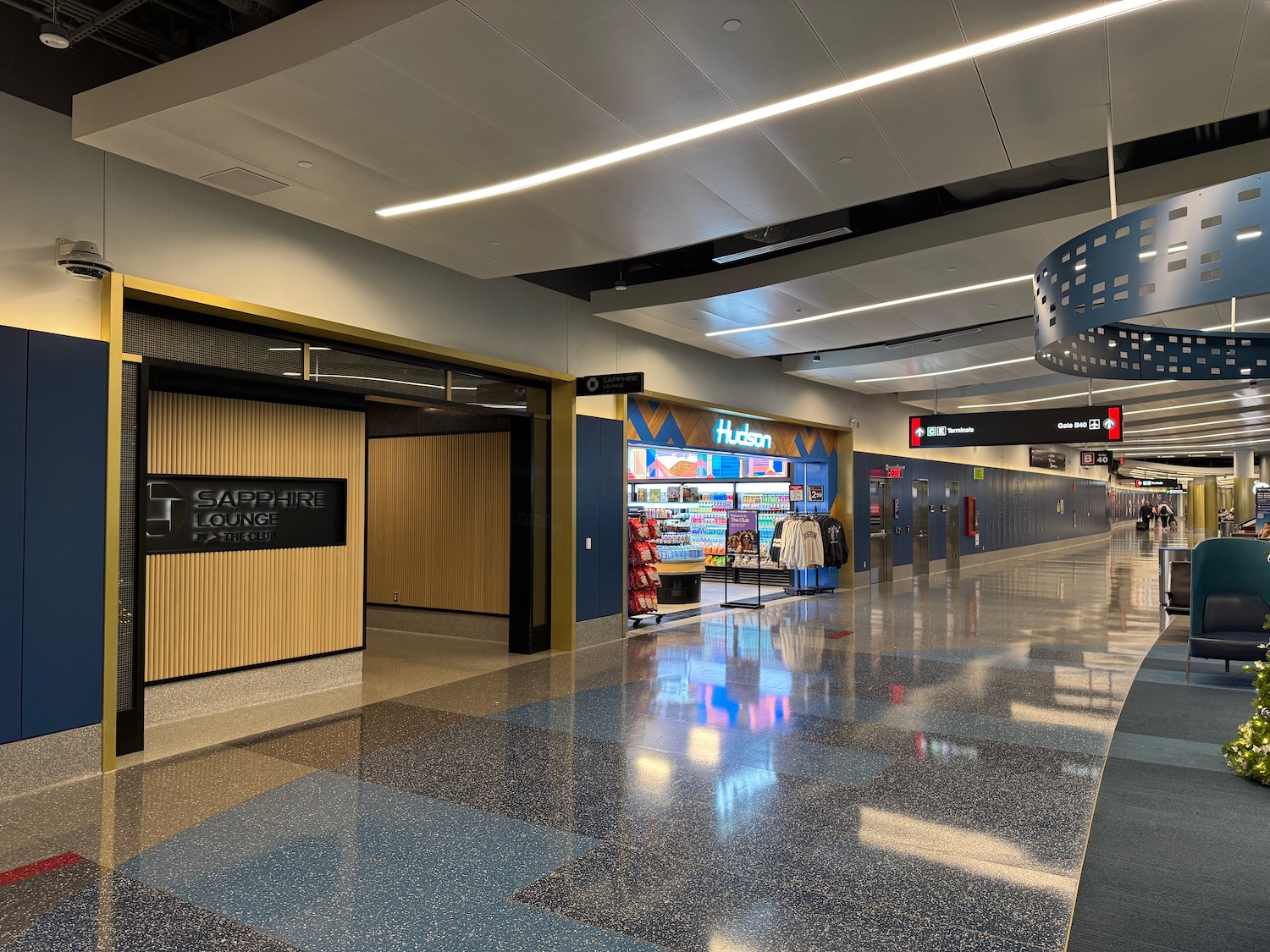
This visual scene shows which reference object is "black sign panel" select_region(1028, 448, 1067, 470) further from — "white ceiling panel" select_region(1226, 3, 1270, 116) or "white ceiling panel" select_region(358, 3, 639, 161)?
"white ceiling panel" select_region(358, 3, 639, 161)

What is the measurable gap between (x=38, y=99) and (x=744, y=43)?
398 cm

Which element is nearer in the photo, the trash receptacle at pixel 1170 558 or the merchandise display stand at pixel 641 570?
the merchandise display stand at pixel 641 570

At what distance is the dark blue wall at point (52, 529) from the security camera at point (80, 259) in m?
0.40

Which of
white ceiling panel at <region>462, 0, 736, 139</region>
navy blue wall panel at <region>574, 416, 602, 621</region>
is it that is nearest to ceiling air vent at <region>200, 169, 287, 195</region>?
white ceiling panel at <region>462, 0, 736, 139</region>

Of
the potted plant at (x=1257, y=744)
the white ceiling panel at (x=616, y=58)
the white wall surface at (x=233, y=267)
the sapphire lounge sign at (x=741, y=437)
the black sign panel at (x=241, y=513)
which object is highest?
the white ceiling panel at (x=616, y=58)

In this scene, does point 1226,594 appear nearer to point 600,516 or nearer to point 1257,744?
point 1257,744

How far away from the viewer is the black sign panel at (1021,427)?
1229 centimetres

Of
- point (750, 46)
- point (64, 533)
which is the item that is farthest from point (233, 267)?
point (750, 46)

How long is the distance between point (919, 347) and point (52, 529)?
9.48m

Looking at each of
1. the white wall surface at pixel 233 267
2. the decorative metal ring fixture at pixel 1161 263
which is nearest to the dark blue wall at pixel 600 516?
the white wall surface at pixel 233 267

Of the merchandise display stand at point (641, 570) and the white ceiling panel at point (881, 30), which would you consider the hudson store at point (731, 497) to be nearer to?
the merchandise display stand at point (641, 570)

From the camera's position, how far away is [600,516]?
9180mm

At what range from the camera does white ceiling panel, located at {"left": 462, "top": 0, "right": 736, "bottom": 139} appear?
327 cm

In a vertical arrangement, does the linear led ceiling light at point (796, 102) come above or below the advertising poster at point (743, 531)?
above
